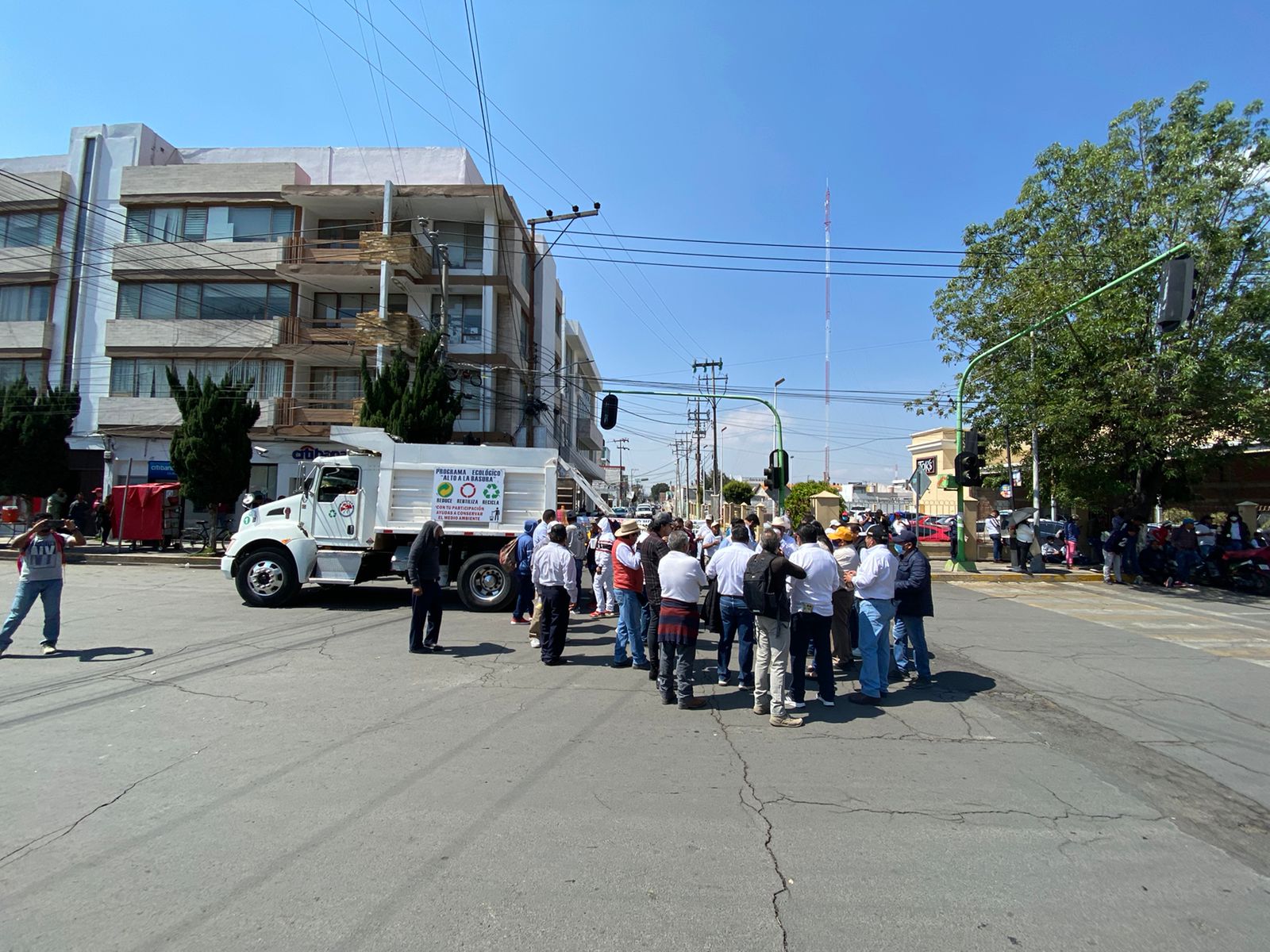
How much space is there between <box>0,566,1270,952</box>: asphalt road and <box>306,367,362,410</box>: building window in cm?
2075

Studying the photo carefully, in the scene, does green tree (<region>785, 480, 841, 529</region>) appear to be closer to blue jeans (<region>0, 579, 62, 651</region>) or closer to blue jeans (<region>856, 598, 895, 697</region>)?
blue jeans (<region>856, 598, 895, 697</region>)

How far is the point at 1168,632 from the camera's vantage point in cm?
1145

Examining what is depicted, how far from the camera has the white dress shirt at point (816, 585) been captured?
663cm

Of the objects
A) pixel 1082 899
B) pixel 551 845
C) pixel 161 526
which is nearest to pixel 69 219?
pixel 161 526

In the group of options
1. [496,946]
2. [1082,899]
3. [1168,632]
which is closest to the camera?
[496,946]

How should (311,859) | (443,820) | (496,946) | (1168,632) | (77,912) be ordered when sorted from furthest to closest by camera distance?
(1168,632) < (443,820) < (311,859) < (77,912) < (496,946)

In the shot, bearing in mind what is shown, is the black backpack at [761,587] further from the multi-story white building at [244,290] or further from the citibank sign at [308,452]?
the citibank sign at [308,452]

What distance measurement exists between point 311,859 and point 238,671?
475 cm

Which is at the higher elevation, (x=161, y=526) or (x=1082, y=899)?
(x=161, y=526)

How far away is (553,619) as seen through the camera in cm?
830

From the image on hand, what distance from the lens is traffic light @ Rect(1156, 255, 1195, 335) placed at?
1027 centimetres

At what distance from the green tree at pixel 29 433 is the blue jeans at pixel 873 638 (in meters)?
29.0

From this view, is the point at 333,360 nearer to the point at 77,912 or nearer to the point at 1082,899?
the point at 77,912

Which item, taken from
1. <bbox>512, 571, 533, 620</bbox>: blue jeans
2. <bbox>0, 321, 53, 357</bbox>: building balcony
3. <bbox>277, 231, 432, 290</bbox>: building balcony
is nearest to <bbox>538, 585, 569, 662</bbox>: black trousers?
<bbox>512, 571, 533, 620</bbox>: blue jeans
